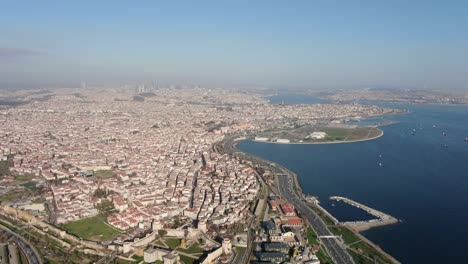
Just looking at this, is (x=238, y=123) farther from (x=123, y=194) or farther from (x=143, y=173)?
(x=123, y=194)

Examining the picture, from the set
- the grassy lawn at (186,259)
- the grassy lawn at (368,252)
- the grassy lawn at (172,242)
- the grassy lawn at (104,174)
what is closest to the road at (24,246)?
the grassy lawn at (172,242)

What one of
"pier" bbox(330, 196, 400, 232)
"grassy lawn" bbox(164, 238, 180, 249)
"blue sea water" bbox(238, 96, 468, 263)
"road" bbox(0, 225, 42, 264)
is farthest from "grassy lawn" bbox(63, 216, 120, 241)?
"blue sea water" bbox(238, 96, 468, 263)

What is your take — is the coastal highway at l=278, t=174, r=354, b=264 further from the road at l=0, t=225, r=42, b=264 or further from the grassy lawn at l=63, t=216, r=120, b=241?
the road at l=0, t=225, r=42, b=264

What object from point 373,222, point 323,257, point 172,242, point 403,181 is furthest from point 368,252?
point 403,181

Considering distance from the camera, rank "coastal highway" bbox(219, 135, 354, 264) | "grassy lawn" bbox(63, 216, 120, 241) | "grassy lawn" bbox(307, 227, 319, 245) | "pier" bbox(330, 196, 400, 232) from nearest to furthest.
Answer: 1. "coastal highway" bbox(219, 135, 354, 264)
2. "grassy lawn" bbox(307, 227, 319, 245)
3. "grassy lawn" bbox(63, 216, 120, 241)
4. "pier" bbox(330, 196, 400, 232)

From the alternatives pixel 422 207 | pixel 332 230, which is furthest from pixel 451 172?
pixel 332 230

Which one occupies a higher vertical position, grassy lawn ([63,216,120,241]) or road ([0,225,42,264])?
grassy lawn ([63,216,120,241])

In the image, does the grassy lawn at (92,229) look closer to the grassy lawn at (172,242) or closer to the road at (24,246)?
the road at (24,246)
